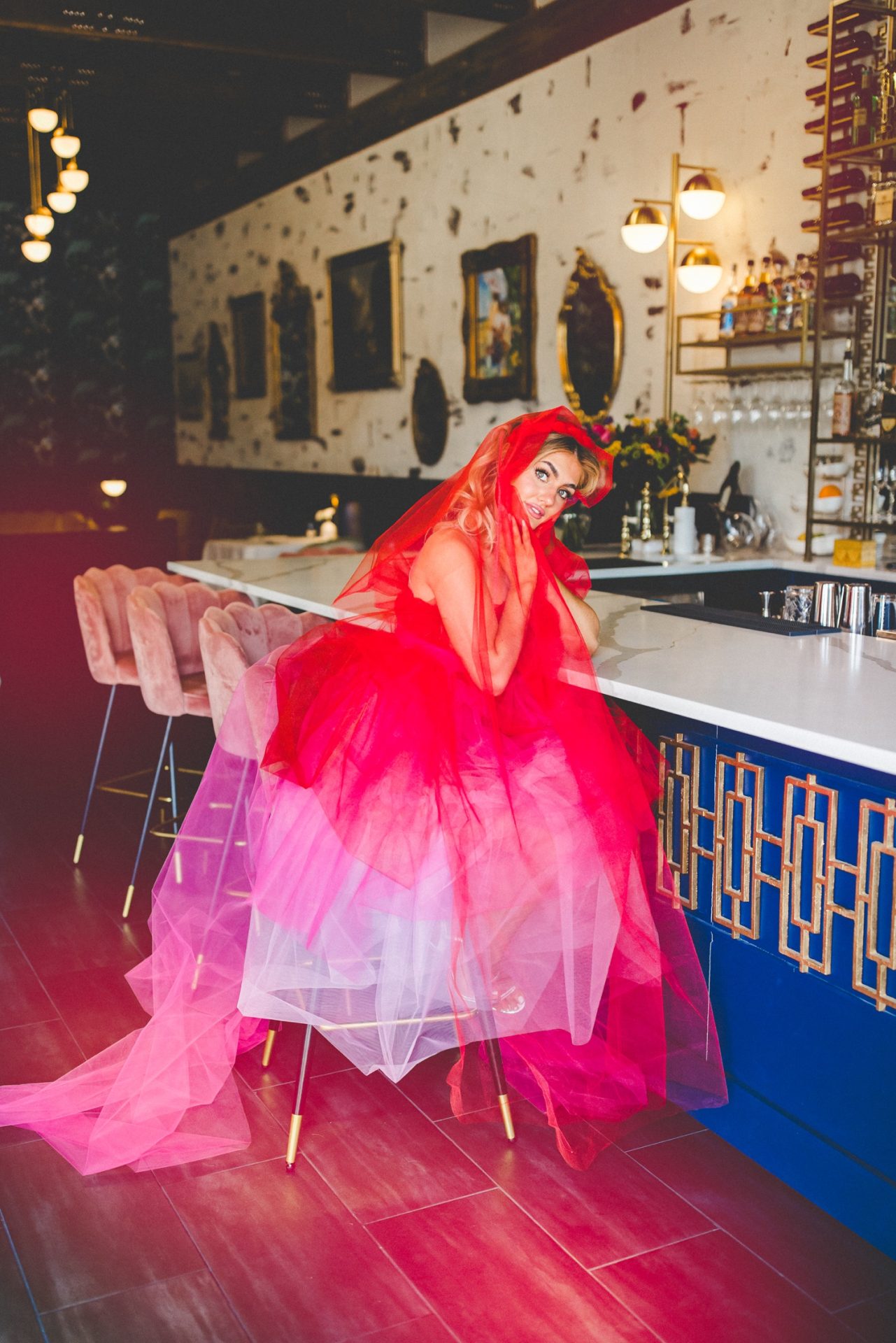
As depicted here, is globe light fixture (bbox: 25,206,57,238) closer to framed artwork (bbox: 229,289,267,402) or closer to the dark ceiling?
the dark ceiling

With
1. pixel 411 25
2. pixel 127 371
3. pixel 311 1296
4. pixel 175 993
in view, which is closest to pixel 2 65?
pixel 411 25

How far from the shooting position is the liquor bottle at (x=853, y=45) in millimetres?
4270

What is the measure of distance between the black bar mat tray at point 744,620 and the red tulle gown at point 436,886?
0.58 metres

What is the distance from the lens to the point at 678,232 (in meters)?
5.34

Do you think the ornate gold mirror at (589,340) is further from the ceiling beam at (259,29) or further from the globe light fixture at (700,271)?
the ceiling beam at (259,29)

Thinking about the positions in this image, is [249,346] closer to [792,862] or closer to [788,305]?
[788,305]

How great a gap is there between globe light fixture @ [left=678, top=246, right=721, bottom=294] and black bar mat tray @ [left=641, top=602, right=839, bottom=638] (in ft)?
7.69

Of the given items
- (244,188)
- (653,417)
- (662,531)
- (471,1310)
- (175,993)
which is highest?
(244,188)

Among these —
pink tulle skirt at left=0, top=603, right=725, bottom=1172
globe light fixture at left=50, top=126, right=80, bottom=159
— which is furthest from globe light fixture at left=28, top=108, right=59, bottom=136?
pink tulle skirt at left=0, top=603, right=725, bottom=1172

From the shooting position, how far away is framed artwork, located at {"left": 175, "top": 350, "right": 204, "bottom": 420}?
11.5 meters

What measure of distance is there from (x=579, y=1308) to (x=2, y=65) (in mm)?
7818

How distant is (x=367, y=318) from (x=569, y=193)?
2420 millimetres

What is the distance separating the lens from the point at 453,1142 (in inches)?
96.0

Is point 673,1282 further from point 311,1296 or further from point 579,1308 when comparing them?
point 311,1296
